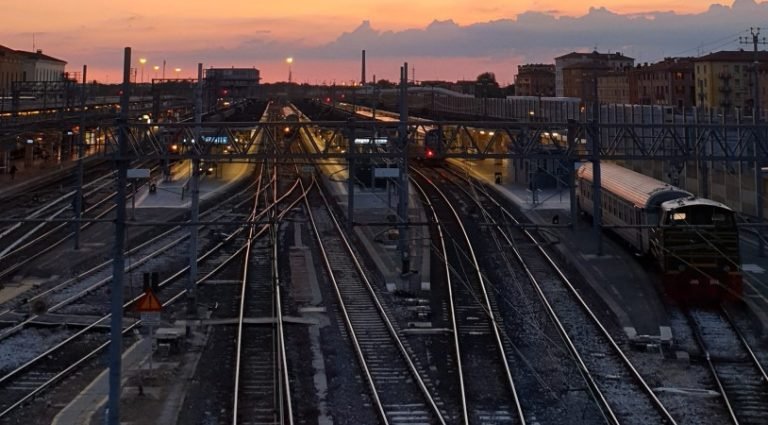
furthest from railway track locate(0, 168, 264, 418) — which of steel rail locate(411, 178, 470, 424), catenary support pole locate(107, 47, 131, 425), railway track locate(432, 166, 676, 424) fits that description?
railway track locate(432, 166, 676, 424)

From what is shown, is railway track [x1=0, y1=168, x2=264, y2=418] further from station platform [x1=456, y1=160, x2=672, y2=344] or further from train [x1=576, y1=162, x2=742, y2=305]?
train [x1=576, y1=162, x2=742, y2=305]

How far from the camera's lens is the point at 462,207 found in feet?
109

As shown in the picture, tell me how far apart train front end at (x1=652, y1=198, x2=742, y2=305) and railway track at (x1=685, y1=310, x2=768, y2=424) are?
3.50ft

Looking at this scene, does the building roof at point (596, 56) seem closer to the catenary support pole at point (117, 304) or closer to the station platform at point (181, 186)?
the station platform at point (181, 186)

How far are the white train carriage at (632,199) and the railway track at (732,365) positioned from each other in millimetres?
4234

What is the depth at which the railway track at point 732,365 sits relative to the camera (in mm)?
11391

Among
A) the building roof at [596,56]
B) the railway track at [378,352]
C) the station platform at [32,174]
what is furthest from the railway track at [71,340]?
the building roof at [596,56]

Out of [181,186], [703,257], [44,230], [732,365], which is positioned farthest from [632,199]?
[181,186]

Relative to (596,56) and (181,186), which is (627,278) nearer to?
(181,186)

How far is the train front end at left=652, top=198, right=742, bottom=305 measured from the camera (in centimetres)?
1834

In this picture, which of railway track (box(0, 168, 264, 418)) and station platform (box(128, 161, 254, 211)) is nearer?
railway track (box(0, 168, 264, 418))

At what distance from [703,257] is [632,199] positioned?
4.41 metres

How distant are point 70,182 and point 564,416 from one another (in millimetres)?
39046

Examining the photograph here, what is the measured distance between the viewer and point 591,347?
1453 centimetres
